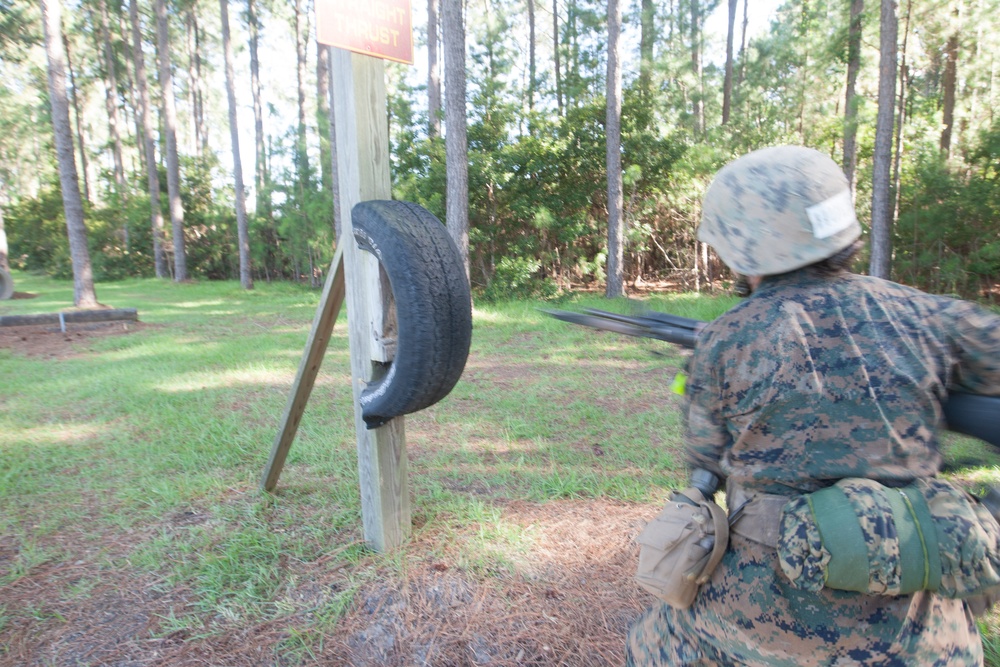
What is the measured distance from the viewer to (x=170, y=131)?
2178 centimetres

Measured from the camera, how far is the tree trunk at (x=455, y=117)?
35.3 feet

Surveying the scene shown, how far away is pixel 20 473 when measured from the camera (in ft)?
14.8

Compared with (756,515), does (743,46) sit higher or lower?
higher

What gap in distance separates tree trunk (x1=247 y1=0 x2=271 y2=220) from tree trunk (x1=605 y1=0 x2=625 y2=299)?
14.3 m

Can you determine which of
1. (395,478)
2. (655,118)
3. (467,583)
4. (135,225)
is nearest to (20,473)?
(395,478)

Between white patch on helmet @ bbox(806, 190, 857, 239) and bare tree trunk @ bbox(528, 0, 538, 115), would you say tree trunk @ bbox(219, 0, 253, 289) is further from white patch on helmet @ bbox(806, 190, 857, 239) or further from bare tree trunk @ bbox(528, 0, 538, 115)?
white patch on helmet @ bbox(806, 190, 857, 239)

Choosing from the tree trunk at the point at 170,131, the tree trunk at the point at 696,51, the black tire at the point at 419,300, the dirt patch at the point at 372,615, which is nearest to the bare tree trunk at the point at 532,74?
the tree trunk at the point at 696,51

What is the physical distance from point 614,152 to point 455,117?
12.9 feet

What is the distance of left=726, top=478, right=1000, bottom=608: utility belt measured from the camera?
3.95ft

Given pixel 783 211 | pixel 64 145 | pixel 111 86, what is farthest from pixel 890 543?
pixel 111 86

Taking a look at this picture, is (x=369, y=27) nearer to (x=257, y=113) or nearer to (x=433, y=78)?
(x=433, y=78)

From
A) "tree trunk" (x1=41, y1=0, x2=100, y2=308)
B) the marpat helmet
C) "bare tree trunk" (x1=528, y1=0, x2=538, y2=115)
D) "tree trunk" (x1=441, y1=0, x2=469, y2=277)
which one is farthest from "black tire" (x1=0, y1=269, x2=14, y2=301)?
the marpat helmet

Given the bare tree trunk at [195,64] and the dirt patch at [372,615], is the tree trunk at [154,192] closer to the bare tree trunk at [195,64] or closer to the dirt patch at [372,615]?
the bare tree trunk at [195,64]

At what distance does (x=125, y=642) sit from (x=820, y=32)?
77.2 ft
